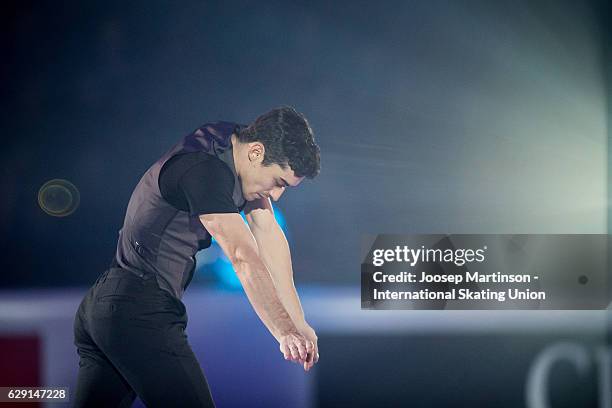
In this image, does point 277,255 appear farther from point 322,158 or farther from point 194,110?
point 194,110

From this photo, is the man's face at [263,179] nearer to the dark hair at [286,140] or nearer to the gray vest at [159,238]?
the dark hair at [286,140]

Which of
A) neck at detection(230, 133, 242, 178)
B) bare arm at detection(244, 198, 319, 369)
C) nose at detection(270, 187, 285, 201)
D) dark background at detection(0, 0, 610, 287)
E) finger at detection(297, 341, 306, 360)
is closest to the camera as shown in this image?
finger at detection(297, 341, 306, 360)

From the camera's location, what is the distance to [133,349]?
2430 mm

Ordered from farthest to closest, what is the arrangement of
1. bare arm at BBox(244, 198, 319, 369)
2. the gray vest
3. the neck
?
1. bare arm at BBox(244, 198, 319, 369)
2. the neck
3. the gray vest

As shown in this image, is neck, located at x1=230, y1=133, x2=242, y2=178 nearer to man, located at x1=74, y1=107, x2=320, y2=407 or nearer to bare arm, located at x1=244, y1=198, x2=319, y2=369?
man, located at x1=74, y1=107, x2=320, y2=407

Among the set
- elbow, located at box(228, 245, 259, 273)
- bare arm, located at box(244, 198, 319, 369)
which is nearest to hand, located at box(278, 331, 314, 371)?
elbow, located at box(228, 245, 259, 273)

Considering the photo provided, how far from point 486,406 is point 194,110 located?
2096 mm

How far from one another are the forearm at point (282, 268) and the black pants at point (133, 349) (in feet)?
2.16

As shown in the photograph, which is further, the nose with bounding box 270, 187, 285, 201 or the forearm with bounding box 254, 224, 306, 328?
the forearm with bounding box 254, 224, 306, 328

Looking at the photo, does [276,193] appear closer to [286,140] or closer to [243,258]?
[286,140]

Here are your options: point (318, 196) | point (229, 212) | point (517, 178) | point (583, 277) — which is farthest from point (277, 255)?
point (583, 277)

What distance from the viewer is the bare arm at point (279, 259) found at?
3.13 m

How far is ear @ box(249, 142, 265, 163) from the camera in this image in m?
2.85

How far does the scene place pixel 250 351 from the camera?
10.6ft
